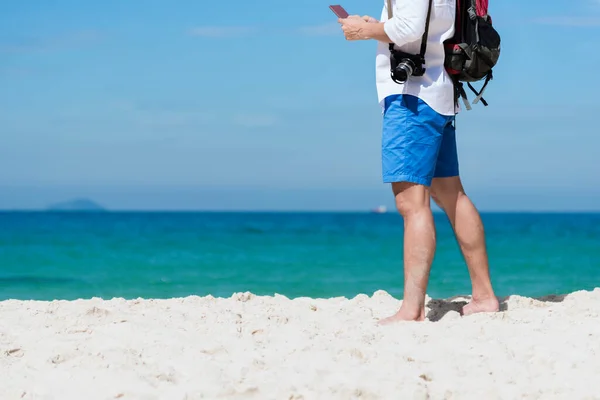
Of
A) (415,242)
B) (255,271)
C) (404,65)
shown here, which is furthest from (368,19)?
(255,271)

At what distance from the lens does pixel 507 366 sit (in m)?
3.21

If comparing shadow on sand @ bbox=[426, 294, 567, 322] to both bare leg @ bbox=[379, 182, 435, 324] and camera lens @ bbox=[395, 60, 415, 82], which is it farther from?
camera lens @ bbox=[395, 60, 415, 82]

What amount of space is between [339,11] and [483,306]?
1.86 meters

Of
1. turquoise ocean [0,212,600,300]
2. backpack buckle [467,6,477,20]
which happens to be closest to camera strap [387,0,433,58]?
backpack buckle [467,6,477,20]

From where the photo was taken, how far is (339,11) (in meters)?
4.14

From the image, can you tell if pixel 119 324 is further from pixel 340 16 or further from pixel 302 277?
pixel 302 277

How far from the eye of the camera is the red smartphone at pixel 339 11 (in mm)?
4080

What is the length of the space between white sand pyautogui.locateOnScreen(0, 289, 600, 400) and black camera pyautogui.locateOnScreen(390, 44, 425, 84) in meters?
1.25

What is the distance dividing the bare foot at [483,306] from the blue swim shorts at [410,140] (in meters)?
0.90

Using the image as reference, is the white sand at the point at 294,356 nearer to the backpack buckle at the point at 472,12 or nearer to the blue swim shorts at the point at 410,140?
the blue swim shorts at the point at 410,140

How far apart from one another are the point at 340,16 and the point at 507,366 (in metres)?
2.01

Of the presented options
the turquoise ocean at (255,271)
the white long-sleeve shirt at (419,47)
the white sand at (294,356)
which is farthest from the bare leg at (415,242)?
the turquoise ocean at (255,271)

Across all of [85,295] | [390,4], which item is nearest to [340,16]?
[390,4]

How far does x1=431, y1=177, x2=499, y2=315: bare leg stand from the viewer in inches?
169
